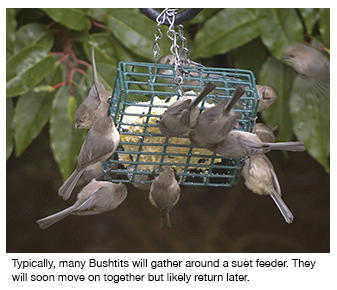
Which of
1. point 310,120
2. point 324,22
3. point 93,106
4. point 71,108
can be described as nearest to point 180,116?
point 93,106

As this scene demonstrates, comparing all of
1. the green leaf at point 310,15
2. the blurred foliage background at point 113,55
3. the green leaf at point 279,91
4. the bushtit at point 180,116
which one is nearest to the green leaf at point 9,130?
the blurred foliage background at point 113,55

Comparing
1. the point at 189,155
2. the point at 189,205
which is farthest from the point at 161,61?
the point at 189,205

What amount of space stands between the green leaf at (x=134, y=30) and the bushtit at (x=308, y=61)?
681mm

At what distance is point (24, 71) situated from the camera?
2.89m

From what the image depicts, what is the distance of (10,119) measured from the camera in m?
3.03

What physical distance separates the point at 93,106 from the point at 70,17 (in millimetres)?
638

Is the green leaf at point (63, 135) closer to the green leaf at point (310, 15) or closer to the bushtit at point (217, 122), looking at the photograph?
the bushtit at point (217, 122)

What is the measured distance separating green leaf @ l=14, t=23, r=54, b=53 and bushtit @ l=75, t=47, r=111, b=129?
54 cm

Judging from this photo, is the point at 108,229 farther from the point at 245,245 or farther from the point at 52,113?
the point at 52,113

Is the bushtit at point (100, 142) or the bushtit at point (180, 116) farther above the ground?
the bushtit at point (180, 116)

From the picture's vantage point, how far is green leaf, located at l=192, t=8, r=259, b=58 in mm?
3010

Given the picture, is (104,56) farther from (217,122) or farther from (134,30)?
(217,122)

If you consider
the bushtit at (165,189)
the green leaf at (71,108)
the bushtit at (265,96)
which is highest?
the bushtit at (265,96)

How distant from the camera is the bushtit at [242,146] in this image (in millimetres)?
2066
